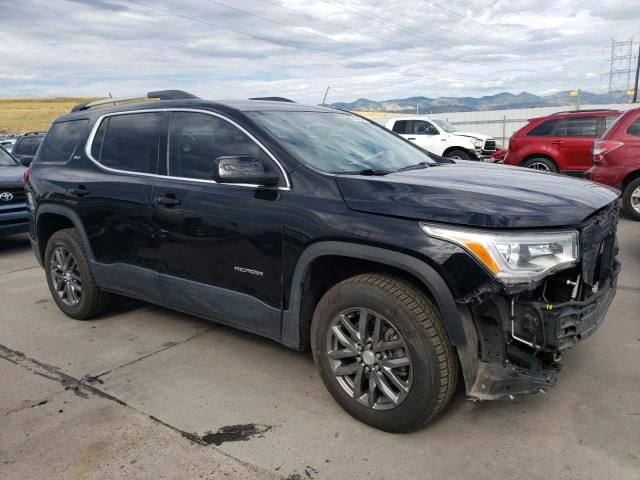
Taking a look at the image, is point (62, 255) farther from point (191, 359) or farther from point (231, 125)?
point (231, 125)

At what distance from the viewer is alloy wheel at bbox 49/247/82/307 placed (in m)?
4.84

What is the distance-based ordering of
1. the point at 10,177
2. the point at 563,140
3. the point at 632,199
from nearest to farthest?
the point at 10,177
the point at 632,199
the point at 563,140

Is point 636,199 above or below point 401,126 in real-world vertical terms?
below

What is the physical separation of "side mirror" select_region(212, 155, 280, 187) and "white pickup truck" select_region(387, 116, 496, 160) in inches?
519

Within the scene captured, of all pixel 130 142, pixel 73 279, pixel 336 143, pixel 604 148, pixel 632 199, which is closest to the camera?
pixel 336 143

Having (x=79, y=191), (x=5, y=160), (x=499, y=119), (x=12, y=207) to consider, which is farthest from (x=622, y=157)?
(x=499, y=119)

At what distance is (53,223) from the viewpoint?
5066mm

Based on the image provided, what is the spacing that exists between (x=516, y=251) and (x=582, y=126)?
1002 centimetres

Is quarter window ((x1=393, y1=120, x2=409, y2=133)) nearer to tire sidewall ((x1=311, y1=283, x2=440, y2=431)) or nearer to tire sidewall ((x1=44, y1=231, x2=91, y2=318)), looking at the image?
tire sidewall ((x1=44, y1=231, x2=91, y2=318))

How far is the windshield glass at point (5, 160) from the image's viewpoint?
29.6ft

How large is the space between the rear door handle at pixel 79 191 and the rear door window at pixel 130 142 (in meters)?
0.26

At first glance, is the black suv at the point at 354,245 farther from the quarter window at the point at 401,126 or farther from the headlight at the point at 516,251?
the quarter window at the point at 401,126

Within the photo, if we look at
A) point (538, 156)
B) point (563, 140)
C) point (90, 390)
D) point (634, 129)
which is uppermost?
point (634, 129)

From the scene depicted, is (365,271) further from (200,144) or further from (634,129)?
(634,129)
